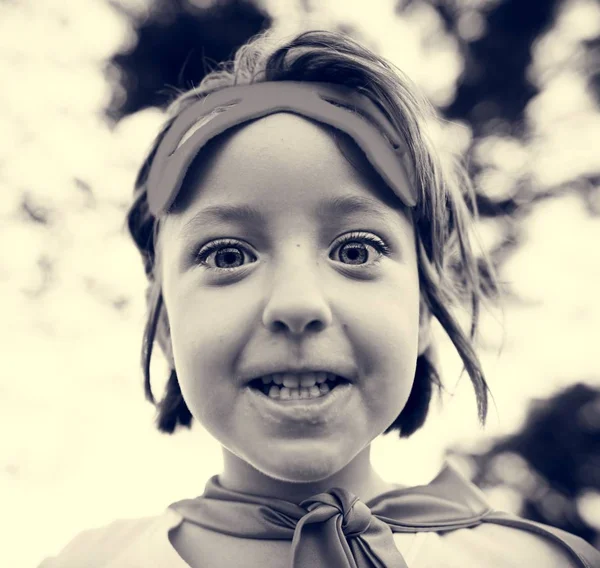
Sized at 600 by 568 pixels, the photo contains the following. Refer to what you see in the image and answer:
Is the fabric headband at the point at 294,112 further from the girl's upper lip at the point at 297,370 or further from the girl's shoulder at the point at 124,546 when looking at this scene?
the girl's shoulder at the point at 124,546

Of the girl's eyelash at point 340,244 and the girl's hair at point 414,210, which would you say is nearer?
the girl's eyelash at point 340,244

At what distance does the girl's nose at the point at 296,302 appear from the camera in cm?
77

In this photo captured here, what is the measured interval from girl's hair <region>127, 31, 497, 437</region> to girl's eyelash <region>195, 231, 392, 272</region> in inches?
4.7

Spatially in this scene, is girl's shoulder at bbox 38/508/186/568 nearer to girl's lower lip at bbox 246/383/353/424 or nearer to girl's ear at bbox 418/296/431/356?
girl's lower lip at bbox 246/383/353/424

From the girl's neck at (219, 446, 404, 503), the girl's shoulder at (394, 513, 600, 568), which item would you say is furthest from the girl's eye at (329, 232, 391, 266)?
the girl's shoulder at (394, 513, 600, 568)

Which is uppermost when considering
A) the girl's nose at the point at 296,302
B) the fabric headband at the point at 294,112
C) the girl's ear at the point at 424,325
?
the fabric headband at the point at 294,112

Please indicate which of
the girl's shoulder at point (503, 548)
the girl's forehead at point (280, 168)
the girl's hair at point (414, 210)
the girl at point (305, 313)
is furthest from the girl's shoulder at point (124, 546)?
the girl's forehead at point (280, 168)

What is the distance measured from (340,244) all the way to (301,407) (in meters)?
0.22

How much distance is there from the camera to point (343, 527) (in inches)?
33.3

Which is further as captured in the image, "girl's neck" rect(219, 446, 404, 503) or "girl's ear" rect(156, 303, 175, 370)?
"girl's ear" rect(156, 303, 175, 370)

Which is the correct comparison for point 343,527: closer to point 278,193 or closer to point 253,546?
point 253,546

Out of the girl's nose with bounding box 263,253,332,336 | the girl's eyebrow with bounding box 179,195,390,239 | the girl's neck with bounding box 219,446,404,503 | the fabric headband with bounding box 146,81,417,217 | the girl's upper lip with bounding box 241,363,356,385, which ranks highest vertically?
the fabric headband with bounding box 146,81,417,217

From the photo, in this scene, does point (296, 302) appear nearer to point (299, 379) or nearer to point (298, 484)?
point (299, 379)

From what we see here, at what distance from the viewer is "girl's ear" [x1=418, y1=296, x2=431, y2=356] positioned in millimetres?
1059
